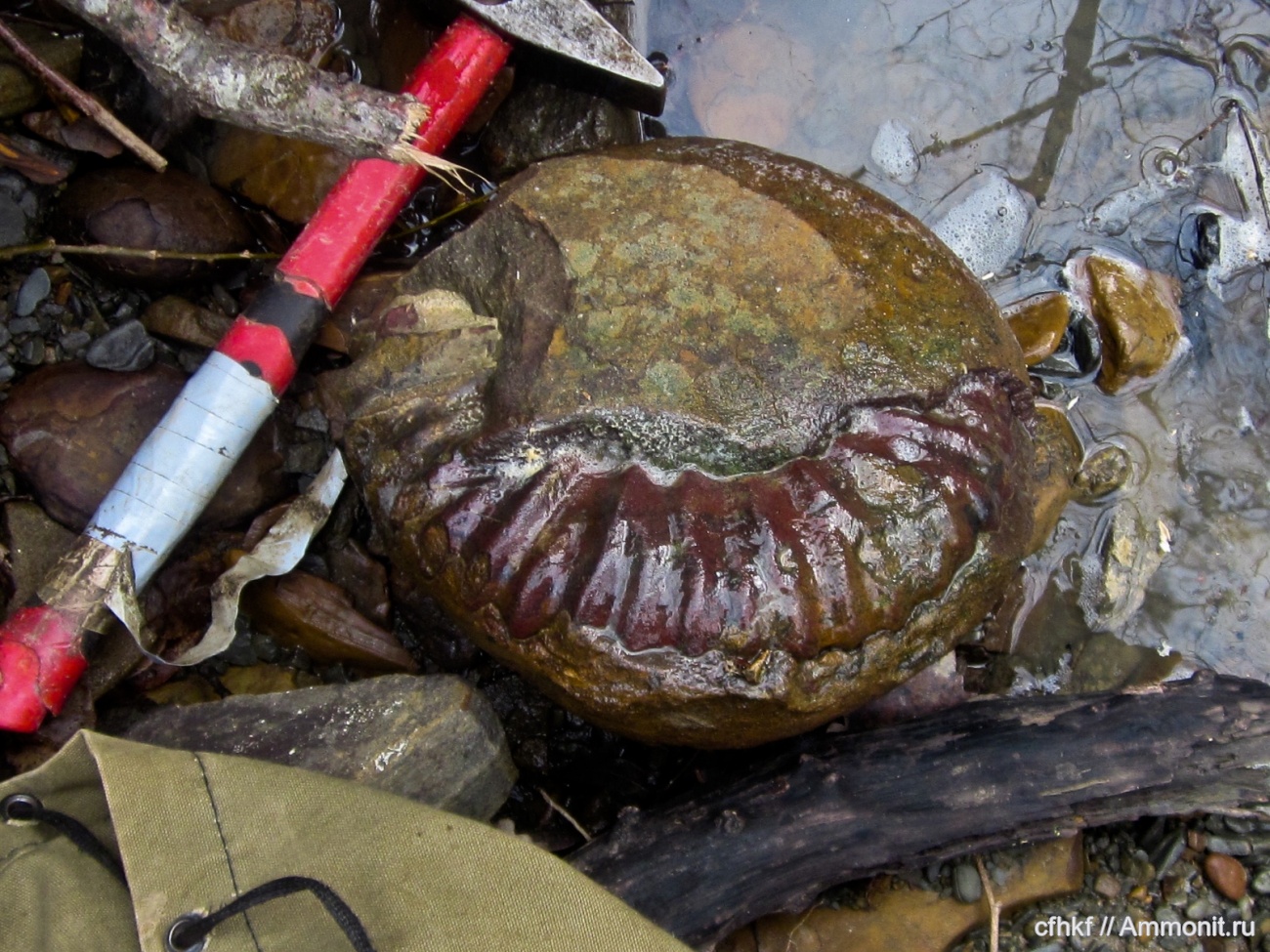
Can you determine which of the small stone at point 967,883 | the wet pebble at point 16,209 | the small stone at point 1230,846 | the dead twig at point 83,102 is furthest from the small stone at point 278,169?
the small stone at point 1230,846

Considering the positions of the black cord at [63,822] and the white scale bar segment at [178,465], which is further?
the white scale bar segment at [178,465]

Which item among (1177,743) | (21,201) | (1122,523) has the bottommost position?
(21,201)

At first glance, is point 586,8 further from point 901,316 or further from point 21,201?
point 21,201

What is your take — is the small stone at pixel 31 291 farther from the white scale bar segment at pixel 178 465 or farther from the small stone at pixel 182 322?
the white scale bar segment at pixel 178 465

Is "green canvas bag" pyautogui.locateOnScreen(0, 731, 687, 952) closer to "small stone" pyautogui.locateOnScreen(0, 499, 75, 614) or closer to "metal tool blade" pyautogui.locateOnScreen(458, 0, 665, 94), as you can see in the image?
"small stone" pyautogui.locateOnScreen(0, 499, 75, 614)

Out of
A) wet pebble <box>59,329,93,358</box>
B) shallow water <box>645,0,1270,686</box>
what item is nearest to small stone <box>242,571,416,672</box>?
wet pebble <box>59,329,93,358</box>

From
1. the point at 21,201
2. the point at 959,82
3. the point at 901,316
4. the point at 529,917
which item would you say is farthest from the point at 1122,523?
the point at 21,201
